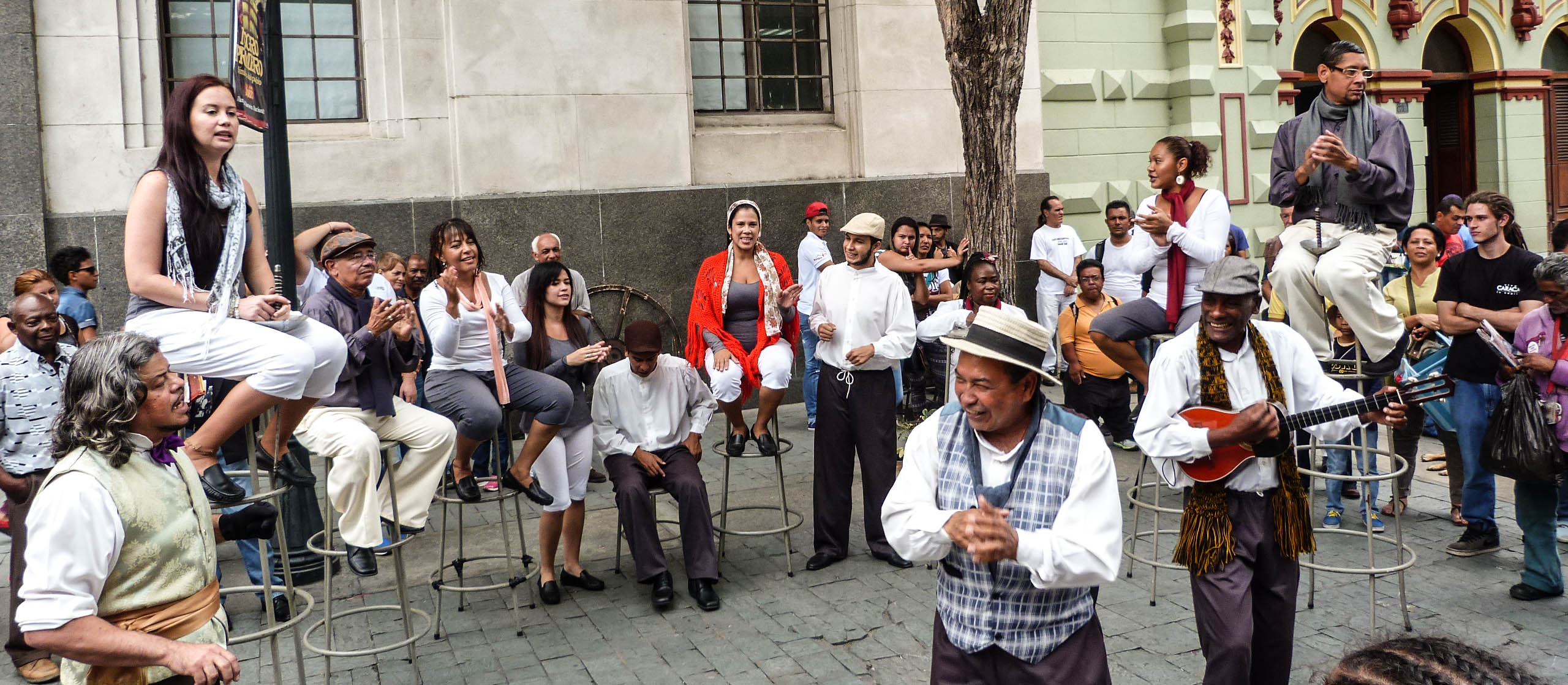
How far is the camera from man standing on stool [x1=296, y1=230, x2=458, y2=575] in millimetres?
5934

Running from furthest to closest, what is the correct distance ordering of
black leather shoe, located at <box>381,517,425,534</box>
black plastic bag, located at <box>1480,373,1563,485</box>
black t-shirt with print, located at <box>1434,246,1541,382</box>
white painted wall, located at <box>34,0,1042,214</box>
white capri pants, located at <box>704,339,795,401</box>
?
white painted wall, located at <box>34,0,1042,214</box>
white capri pants, located at <box>704,339,795,401</box>
black t-shirt with print, located at <box>1434,246,1541,382</box>
black plastic bag, located at <box>1480,373,1563,485</box>
black leather shoe, located at <box>381,517,425,534</box>

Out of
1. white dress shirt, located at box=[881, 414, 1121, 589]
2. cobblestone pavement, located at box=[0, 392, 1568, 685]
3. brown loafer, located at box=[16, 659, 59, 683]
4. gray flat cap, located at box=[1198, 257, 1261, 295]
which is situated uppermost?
gray flat cap, located at box=[1198, 257, 1261, 295]

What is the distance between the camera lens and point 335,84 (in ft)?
37.7

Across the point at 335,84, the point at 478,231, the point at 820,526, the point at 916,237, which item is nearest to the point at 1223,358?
the point at 820,526

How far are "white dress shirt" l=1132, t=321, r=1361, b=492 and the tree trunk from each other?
3884 millimetres

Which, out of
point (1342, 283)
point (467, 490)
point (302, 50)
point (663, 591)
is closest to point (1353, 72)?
point (1342, 283)

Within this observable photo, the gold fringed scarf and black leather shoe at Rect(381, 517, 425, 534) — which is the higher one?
the gold fringed scarf

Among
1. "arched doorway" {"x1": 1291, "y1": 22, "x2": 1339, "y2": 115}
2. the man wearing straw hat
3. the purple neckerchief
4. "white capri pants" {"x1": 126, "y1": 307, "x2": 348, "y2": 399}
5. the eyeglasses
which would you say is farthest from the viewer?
"arched doorway" {"x1": 1291, "y1": 22, "x2": 1339, "y2": 115}

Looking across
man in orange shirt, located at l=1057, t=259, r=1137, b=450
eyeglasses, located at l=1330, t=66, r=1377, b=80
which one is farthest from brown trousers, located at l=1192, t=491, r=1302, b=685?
man in orange shirt, located at l=1057, t=259, r=1137, b=450

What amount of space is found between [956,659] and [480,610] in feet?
13.0

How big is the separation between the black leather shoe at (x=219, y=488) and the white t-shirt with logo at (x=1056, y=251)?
965 cm

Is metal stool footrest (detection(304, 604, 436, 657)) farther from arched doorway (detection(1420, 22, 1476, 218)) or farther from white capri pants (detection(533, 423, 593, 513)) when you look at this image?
arched doorway (detection(1420, 22, 1476, 218))

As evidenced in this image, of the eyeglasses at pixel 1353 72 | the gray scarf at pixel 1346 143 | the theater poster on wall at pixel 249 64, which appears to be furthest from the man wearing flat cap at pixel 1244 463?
the theater poster on wall at pixel 249 64

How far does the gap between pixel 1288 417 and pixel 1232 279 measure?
1.99ft
